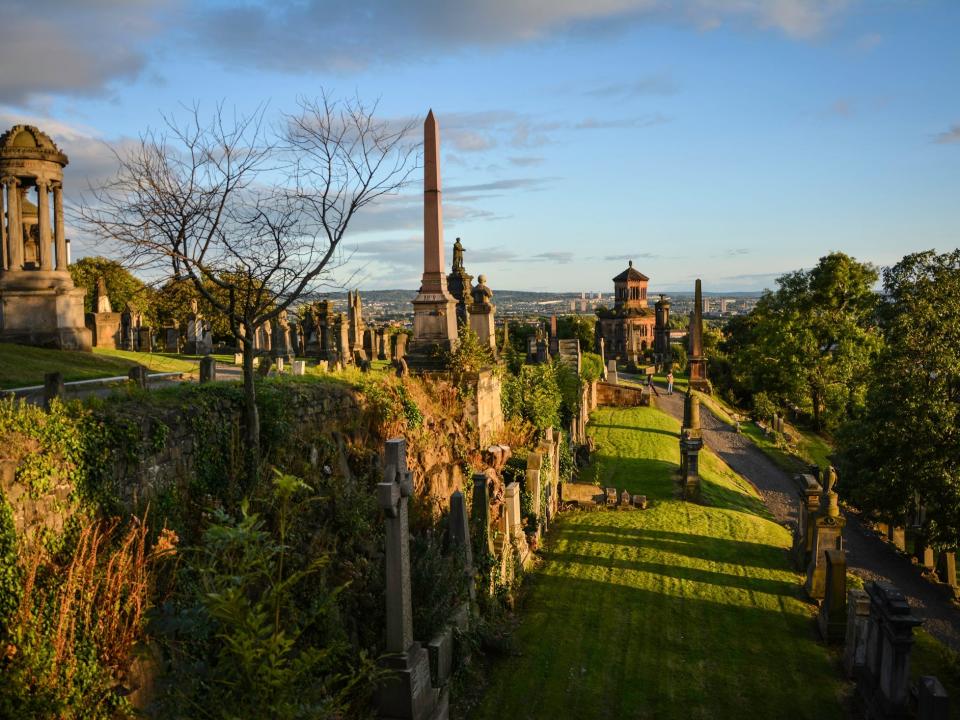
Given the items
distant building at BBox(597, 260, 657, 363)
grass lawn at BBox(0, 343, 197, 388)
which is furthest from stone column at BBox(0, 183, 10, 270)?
distant building at BBox(597, 260, 657, 363)

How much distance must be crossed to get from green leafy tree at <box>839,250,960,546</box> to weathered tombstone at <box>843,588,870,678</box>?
22.4ft

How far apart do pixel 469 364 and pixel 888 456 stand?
11.0m

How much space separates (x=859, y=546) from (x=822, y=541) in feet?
22.4

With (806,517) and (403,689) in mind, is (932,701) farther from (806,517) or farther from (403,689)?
(806,517)

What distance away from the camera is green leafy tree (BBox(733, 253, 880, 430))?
37000 millimetres

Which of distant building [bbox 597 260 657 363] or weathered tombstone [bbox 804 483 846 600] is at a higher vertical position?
distant building [bbox 597 260 657 363]

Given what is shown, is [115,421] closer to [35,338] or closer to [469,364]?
[469,364]

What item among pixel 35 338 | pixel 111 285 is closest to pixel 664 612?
pixel 35 338

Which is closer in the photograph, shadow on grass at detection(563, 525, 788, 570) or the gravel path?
the gravel path

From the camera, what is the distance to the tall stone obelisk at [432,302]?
49.9ft

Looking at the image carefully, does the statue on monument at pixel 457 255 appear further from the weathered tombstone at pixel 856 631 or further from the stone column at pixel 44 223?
the weathered tombstone at pixel 856 631

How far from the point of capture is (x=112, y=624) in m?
5.13

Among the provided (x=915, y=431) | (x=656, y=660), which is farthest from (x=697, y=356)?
(x=656, y=660)

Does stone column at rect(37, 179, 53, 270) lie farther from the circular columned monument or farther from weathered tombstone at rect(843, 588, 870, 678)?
weathered tombstone at rect(843, 588, 870, 678)
